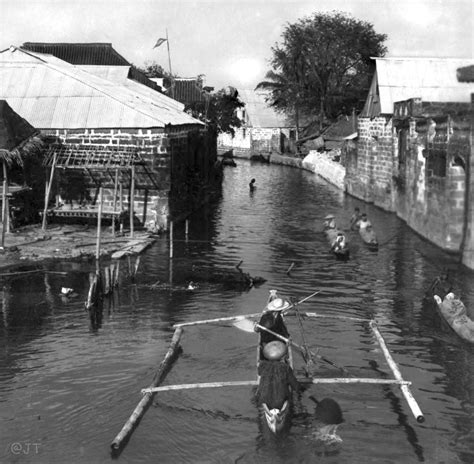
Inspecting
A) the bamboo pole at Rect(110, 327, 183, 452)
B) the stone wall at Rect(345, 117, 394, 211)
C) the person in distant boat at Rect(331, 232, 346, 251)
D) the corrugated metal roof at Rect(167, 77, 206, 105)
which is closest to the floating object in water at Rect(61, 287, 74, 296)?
the bamboo pole at Rect(110, 327, 183, 452)

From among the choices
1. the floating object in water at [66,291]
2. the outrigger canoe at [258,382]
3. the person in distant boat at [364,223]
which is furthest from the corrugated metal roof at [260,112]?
the outrigger canoe at [258,382]

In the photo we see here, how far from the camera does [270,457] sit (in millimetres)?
10016

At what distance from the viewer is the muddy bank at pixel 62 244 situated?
2141 cm

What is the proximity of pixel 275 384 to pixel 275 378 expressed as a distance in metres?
0.12

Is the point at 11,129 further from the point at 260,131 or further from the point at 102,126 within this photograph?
the point at 260,131

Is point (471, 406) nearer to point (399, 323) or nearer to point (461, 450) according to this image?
point (461, 450)

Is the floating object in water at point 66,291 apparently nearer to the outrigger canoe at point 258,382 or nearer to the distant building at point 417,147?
the outrigger canoe at point 258,382

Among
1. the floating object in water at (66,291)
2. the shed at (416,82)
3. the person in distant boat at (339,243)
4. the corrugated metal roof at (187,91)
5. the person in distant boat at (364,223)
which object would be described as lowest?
the floating object in water at (66,291)

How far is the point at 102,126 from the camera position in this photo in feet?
83.6

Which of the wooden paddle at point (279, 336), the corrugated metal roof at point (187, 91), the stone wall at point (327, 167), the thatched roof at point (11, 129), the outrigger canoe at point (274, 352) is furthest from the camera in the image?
the corrugated metal roof at point (187, 91)

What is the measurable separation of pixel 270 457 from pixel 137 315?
737cm

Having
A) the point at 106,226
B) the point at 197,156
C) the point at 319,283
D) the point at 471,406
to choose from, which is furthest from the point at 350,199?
the point at 471,406

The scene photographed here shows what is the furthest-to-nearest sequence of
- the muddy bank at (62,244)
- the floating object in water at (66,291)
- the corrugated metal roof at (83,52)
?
the corrugated metal roof at (83,52) → the muddy bank at (62,244) → the floating object in water at (66,291)

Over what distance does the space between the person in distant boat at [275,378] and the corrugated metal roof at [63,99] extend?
15.7 m
